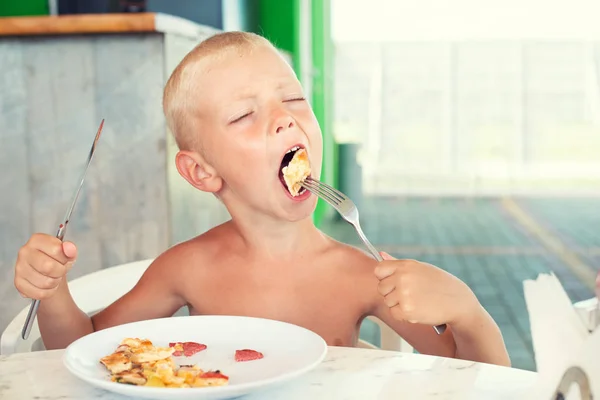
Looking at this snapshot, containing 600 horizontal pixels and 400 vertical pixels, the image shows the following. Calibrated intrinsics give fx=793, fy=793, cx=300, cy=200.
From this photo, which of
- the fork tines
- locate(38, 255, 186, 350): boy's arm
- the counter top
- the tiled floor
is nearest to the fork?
A: the fork tines

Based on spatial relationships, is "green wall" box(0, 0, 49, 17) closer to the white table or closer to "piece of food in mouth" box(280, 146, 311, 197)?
"piece of food in mouth" box(280, 146, 311, 197)

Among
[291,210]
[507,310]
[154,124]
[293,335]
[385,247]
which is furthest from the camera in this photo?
[385,247]

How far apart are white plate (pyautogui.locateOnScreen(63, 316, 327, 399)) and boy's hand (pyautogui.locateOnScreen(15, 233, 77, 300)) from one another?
117 mm

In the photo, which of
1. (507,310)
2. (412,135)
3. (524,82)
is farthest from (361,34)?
(507,310)

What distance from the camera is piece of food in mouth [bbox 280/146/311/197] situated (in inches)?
46.6

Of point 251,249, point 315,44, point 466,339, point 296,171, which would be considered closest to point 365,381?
point 466,339

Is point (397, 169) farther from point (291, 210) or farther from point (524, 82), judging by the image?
point (291, 210)

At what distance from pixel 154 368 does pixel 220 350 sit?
0.42 ft

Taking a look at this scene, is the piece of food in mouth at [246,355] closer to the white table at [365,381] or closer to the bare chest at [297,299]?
the white table at [365,381]

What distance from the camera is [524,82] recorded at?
942 cm

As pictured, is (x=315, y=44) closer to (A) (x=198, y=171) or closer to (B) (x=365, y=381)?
(A) (x=198, y=171)

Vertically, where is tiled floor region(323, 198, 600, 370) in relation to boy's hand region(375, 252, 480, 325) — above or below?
below

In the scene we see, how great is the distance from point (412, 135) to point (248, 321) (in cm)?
909

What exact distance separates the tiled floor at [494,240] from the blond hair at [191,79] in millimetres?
2227
